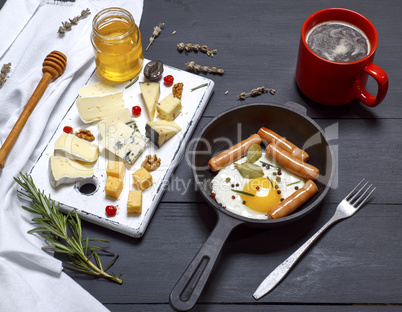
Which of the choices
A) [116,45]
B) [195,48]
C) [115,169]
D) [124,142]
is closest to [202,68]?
[195,48]

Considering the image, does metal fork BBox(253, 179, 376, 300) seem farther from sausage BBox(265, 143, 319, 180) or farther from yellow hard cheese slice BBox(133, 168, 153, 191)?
yellow hard cheese slice BBox(133, 168, 153, 191)

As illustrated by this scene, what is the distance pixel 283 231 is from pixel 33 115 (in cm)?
96

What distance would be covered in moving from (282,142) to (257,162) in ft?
0.35

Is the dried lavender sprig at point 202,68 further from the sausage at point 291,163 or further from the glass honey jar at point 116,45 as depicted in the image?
the sausage at point 291,163

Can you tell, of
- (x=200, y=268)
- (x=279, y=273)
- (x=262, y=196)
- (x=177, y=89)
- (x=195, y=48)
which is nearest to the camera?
(x=200, y=268)

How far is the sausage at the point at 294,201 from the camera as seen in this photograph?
1511 millimetres

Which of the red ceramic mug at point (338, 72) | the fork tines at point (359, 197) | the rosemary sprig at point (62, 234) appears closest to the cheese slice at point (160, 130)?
the rosemary sprig at point (62, 234)

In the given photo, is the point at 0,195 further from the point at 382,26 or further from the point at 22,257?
the point at 382,26

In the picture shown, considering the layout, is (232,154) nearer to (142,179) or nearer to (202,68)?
(142,179)

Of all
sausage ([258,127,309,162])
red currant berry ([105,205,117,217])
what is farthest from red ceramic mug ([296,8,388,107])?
red currant berry ([105,205,117,217])

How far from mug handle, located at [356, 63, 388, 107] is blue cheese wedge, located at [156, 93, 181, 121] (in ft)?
2.08

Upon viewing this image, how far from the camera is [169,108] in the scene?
5.63ft

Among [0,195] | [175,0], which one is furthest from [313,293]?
[175,0]

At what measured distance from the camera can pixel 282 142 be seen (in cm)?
167
